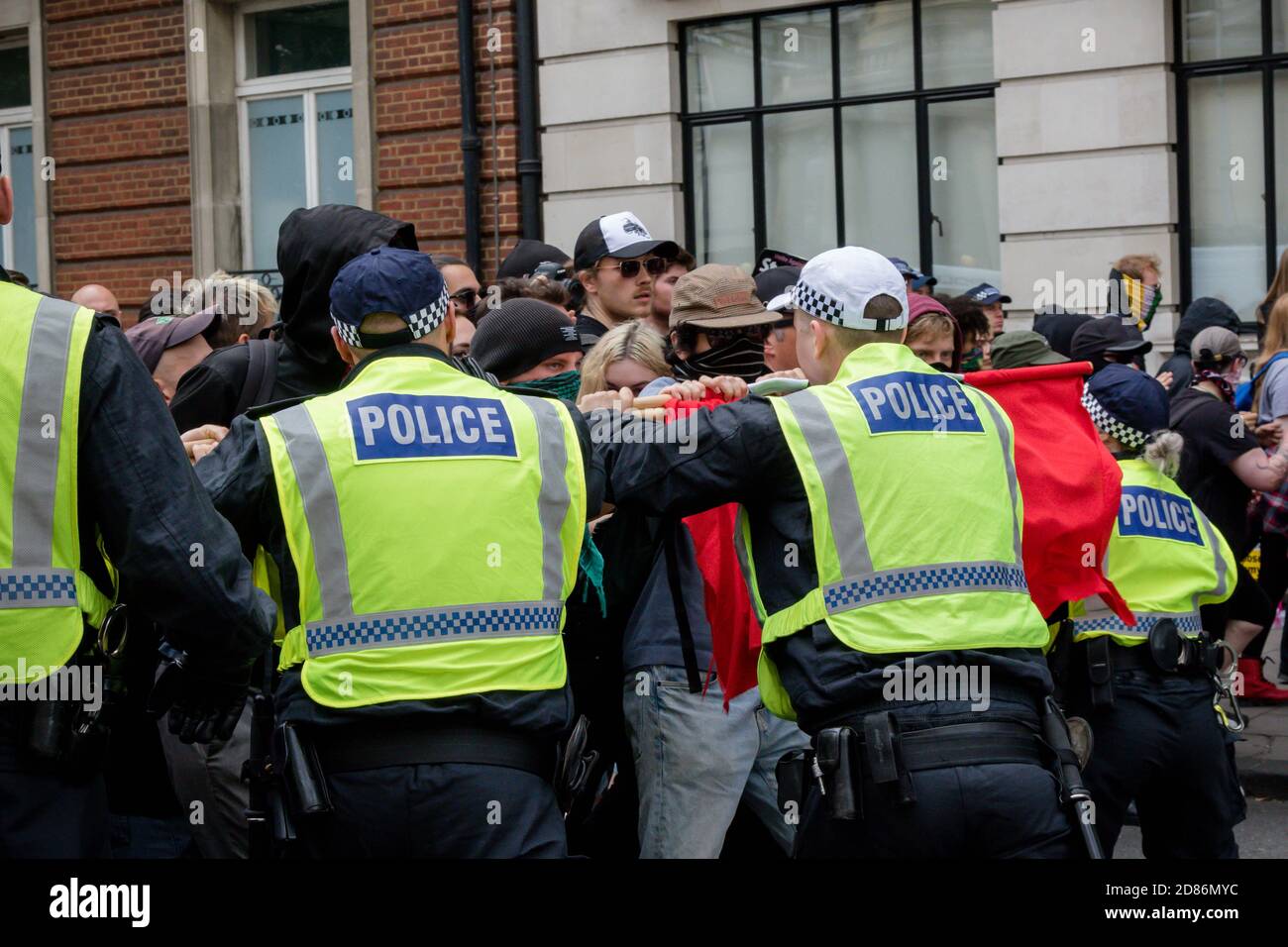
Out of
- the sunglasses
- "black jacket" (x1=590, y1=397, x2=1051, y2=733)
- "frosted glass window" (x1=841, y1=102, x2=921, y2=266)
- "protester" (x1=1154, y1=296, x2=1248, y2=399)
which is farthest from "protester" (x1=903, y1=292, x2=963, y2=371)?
"frosted glass window" (x1=841, y1=102, x2=921, y2=266)

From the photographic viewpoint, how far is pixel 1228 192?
11031mm

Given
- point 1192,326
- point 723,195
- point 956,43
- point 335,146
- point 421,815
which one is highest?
point 956,43

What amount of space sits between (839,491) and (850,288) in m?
0.52

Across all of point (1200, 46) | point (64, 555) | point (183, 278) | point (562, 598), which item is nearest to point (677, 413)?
point (562, 598)

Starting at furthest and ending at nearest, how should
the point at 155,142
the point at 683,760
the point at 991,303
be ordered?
the point at 155,142 < the point at 991,303 < the point at 683,760

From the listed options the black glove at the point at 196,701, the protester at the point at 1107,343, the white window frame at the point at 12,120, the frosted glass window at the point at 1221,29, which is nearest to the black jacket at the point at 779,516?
the black glove at the point at 196,701

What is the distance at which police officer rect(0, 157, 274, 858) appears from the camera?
2.97m

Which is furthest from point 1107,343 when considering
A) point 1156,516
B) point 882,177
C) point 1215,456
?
point 882,177

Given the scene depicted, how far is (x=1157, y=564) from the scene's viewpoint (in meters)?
5.08

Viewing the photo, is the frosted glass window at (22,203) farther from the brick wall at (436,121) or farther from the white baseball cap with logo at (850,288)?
the white baseball cap with logo at (850,288)

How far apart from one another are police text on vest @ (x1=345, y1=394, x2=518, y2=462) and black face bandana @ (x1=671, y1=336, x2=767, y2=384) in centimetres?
176

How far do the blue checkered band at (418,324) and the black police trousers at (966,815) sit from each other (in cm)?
129
